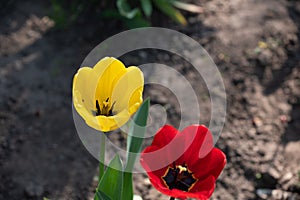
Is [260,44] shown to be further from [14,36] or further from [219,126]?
[14,36]

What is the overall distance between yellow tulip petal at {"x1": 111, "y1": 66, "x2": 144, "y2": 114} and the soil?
92 cm

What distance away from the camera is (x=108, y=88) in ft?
4.66

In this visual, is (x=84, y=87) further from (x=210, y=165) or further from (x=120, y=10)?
(x=120, y=10)

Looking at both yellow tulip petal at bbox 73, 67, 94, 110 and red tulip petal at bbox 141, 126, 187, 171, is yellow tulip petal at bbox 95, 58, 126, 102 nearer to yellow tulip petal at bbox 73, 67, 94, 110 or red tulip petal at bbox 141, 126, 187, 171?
yellow tulip petal at bbox 73, 67, 94, 110

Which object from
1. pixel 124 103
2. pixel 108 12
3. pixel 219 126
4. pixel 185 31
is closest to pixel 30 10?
pixel 108 12

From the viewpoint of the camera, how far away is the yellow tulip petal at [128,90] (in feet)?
4.45

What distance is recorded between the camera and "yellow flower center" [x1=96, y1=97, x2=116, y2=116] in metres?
1.40

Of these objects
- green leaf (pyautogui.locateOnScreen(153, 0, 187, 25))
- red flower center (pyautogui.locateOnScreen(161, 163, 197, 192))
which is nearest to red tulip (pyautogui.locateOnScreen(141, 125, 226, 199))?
red flower center (pyautogui.locateOnScreen(161, 163, 197, 192))

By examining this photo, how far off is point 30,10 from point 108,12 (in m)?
0.52

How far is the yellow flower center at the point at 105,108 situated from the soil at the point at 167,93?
2.93ft

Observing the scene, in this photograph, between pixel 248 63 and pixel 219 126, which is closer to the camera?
pixel 219 126

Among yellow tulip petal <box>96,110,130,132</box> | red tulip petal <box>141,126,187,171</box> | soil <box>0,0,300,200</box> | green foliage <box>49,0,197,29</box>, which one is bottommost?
soil <box>0,0,300,200</box>

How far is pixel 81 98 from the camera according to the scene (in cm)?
136

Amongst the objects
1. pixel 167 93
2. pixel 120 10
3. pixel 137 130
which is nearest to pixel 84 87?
pixel 137 130
